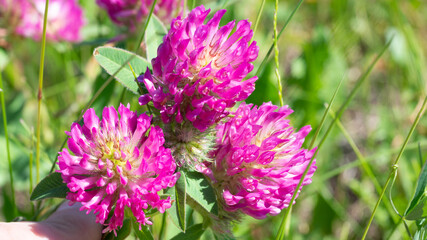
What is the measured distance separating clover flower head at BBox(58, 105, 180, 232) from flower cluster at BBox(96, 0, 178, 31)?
0.74m

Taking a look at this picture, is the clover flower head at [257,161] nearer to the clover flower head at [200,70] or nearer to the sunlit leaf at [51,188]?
the clover flower head at [200,70]

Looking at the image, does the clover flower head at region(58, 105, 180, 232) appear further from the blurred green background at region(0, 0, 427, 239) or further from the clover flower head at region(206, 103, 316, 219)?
the blurred green background at region(0, 0, 427, 239)

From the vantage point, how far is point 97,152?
0.80 metres

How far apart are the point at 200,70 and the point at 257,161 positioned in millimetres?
195

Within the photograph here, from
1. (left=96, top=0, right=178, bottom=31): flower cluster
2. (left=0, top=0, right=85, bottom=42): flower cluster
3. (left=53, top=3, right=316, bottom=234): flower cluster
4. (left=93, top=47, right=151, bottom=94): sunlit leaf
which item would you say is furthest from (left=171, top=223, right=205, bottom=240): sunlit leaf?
(left=0, top=0, right=85, bottom=42): flower cluster

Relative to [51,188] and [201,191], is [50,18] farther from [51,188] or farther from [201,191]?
[201,191]

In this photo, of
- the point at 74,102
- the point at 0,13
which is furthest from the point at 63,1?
the point at 74,102

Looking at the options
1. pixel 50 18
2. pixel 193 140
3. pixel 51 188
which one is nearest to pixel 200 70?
pixel 193 140

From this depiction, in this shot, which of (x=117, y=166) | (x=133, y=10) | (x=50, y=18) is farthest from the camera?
(x=50, y=18)

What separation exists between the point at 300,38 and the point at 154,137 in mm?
1930

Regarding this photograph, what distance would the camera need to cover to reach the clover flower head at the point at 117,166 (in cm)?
77

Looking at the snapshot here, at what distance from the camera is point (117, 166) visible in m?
0.79

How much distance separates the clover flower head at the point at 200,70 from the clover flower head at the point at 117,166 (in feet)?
0.21

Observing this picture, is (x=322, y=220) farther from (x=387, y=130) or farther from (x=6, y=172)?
(x=6, y=172)
